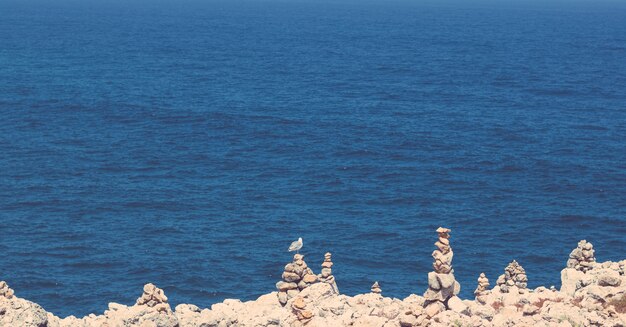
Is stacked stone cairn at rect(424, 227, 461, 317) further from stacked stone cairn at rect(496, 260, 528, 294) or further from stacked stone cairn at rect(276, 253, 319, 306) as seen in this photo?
stacked stone cairn at rect(496, 260, 528, 294)

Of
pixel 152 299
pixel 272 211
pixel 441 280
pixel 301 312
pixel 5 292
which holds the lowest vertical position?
pixel 272 211

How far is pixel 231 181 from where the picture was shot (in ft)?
560

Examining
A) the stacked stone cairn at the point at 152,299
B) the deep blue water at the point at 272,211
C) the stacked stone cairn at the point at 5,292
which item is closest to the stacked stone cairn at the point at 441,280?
the stacked stone cairn at the point at 152,299

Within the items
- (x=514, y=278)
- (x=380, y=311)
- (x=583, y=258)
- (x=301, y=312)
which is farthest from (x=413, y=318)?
(x=514, y=278)

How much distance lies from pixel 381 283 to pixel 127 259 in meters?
33.4

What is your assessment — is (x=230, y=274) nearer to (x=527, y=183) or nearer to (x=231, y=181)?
(x=231, y=181)

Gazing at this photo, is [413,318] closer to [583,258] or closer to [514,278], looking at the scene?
[583,258]

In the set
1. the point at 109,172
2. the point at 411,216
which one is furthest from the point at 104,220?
the point at 411,216

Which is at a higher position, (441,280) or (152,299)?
(441,280)

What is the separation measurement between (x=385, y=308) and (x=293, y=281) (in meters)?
7.94

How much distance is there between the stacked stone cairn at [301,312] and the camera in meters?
51.7

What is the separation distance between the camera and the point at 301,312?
5194 cm

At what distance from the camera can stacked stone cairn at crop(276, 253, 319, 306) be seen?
61.8 m

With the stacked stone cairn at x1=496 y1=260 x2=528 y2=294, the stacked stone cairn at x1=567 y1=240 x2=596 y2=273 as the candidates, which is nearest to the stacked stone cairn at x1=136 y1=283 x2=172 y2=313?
the stacked stone cairn at x1=496 y1=260 x2=528 y2=294
